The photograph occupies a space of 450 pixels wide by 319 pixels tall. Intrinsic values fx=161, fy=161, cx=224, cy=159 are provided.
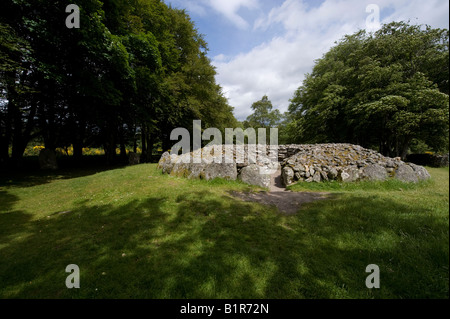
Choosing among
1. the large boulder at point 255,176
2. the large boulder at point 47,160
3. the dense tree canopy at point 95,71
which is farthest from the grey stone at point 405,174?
the large boulder at point 47,160

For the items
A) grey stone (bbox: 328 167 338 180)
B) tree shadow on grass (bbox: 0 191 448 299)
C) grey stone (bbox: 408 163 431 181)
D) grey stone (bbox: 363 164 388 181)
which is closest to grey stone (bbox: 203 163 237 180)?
tree shadow on grass (bbox: 0 191 448 299)

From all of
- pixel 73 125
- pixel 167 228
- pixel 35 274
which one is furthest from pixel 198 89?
pixel 35 274

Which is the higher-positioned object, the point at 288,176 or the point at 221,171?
the point at 221,171

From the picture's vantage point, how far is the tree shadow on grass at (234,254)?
2.45 metres

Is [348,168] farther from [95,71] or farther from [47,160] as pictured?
[47,160]

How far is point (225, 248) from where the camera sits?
3465 mm

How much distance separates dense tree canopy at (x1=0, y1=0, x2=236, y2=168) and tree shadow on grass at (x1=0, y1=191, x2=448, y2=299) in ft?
30.7

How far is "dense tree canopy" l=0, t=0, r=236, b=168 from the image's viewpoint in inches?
348

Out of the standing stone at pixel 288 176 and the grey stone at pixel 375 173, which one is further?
the standing stone at pixel 288 176

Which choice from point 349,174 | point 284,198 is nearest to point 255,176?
point 284,198

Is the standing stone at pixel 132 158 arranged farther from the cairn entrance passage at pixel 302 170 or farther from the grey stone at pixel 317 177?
the grey stone at pixel 317 177

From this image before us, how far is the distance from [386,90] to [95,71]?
77.1 ft

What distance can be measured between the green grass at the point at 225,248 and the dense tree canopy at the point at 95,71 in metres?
8.48

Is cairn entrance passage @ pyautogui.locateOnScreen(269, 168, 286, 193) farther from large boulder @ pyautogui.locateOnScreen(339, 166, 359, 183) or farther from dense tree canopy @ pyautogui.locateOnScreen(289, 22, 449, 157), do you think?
dense tree canopy @ pyautogui.locateOnScreen(289, 22, 449, 157)
